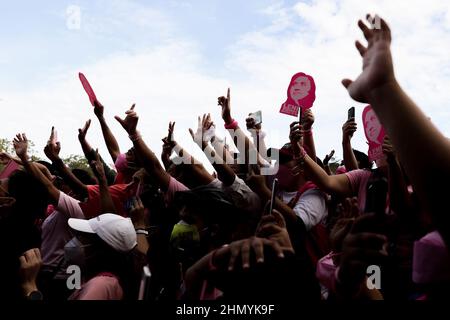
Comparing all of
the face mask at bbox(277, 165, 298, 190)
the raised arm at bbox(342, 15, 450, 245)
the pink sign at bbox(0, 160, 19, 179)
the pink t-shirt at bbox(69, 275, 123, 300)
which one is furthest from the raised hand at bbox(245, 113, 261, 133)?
the raised arm at bbox(342, 15, 450, 245)

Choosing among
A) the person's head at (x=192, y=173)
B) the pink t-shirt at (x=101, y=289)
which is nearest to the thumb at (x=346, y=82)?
the pink t-shirt at (x=101, y=289)

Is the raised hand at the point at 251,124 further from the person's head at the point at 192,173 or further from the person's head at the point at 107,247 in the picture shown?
the person's head at the point at 107,247

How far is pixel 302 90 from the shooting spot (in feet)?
14.3

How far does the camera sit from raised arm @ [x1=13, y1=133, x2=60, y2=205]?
3.75 m

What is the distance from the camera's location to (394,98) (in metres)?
1.13

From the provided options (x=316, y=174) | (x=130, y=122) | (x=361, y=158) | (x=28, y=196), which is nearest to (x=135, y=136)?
(x=130, y=122)

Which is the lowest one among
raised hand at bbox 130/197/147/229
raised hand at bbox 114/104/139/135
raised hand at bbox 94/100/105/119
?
raised hand at bbox 130/197/147/229

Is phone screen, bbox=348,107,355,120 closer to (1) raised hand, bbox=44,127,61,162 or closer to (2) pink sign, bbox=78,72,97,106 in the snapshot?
(2) pink sign, bbox=78,72,97,106

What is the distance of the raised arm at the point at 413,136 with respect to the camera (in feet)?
3.53

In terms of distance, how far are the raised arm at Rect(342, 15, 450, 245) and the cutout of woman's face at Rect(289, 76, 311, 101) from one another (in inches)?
124

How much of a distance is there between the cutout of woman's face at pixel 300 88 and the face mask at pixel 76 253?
2343 mm

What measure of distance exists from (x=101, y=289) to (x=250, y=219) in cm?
82

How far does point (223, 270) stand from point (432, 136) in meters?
0.92

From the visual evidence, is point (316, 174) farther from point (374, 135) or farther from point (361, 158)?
point (361, 158)
